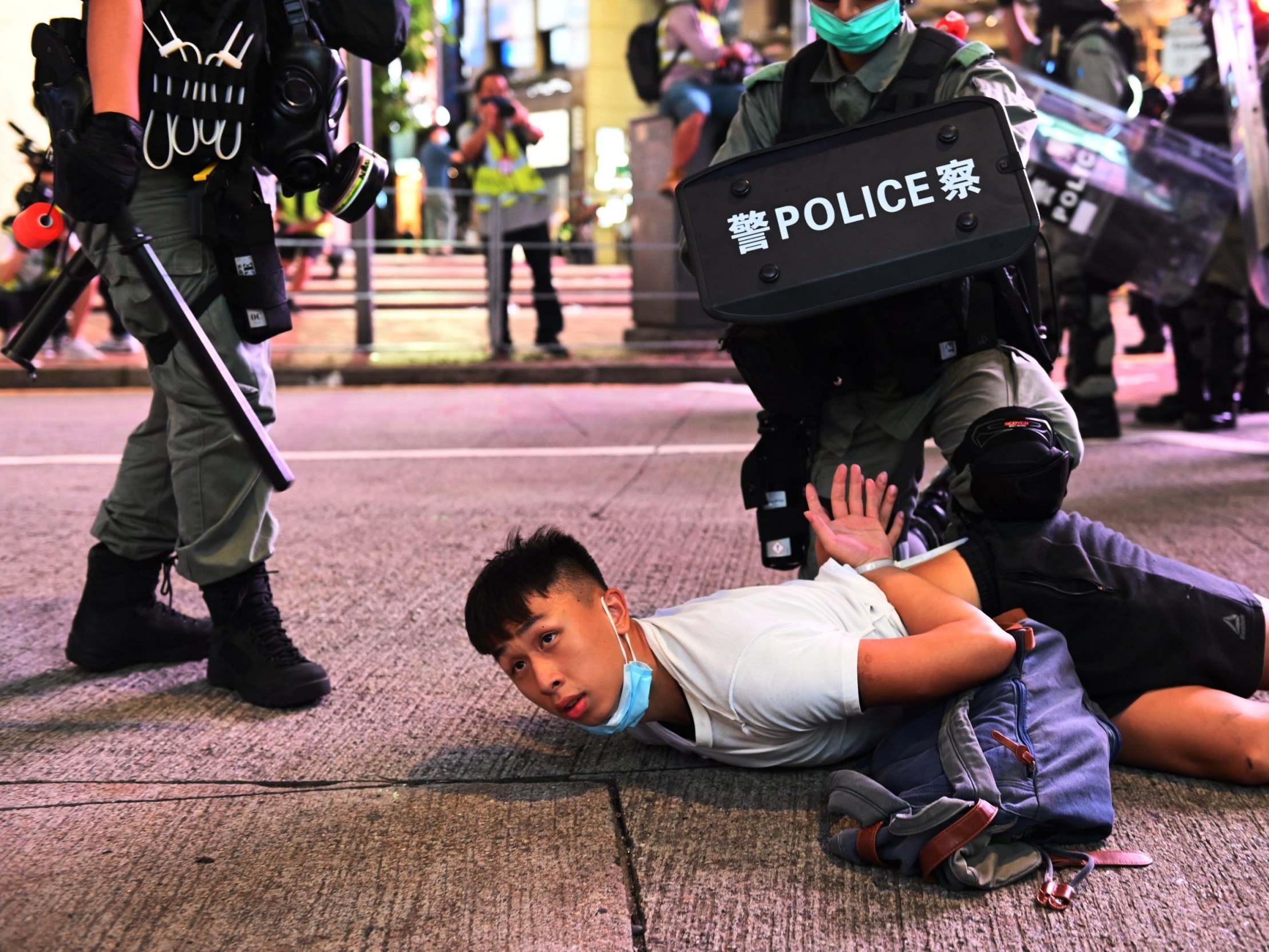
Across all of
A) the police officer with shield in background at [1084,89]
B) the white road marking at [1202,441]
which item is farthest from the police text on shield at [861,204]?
the white road marking at [1202,441]

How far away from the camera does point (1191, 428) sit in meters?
6.98

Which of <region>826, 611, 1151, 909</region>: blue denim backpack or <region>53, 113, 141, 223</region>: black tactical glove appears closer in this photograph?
<region>826, 611, 1151, 909</region>: blue denim backpack

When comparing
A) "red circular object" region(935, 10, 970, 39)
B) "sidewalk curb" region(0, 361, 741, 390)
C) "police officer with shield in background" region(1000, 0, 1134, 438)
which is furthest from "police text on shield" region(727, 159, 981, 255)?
"sidewalk curb" region(0, 361, 741, 390)

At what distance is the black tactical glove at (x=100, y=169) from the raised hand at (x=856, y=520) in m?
1.48

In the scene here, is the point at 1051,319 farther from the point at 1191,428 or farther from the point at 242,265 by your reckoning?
the point at 1191,428

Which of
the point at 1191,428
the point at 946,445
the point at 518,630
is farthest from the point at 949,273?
the point at 1191,428

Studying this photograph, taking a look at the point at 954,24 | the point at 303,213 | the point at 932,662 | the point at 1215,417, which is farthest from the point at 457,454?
the point at 303,213

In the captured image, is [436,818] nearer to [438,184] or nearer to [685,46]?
[685,46]

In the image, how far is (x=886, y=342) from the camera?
2.99 m

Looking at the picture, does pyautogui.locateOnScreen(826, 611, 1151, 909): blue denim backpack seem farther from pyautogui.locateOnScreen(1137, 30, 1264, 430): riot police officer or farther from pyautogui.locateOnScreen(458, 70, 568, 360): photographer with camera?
pyautogui.locateOnScreen(458, 70, 568, 360): photographer with camera

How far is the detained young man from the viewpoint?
2.34 metres

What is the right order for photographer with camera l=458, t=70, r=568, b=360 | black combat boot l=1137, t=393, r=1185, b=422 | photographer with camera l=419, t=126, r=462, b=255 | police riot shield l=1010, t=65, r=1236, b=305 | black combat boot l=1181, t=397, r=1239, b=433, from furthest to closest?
A: photographer with camera l=419, t=126, r=462, b=255 < photographer with camera l=458, t=70, r=568, b=360 < black combat boot l=1137, t=393, r=1185, b=422 < black combat boot l=1181, t=397, r=1239, b=433 < police riot shield l=1010, t=65, r=1236, b=305

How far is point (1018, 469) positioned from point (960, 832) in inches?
31.7

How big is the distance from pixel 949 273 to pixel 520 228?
27.3ft
